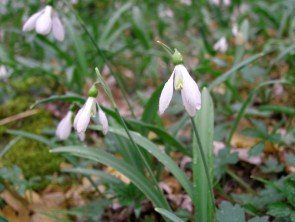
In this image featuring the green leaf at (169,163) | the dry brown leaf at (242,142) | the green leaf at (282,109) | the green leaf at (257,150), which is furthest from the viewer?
the dry brown leaf at (242,142)

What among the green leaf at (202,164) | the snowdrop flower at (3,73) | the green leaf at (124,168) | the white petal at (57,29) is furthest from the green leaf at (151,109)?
the snowdrop flower at (3,73)

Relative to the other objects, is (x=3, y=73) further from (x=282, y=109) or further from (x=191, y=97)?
(x=191, y=97)

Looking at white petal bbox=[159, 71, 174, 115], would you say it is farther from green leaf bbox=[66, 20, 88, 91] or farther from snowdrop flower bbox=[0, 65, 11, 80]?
snowdrop flower bbox=[0, 65, 11, 80]

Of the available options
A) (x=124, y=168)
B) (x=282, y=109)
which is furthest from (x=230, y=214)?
(x=282, y=109)

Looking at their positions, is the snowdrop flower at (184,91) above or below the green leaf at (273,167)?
above

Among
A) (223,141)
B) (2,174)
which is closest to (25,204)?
(2,174)

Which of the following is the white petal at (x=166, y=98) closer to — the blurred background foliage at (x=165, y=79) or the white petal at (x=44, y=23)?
the blurred background foliage at (x=165, y=79)
